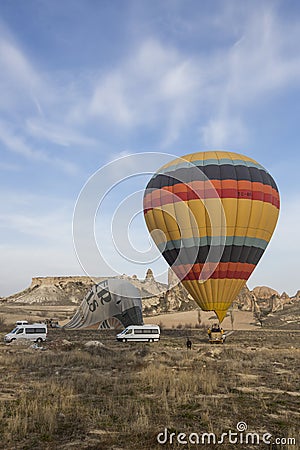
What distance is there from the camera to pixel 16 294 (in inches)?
6097

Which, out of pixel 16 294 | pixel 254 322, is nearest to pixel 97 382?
pixel 254 322

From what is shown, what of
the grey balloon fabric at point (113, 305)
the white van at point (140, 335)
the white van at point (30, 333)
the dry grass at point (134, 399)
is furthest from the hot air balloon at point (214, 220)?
the grey balloon fabric at point (113, 305)

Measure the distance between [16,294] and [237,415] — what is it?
154 m

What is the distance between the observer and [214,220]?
29234mm

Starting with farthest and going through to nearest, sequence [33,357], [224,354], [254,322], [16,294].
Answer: [16,294]
[254,322]
[224,354]
[33,357]

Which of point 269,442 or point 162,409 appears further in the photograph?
point 162,409

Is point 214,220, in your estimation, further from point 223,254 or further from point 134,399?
point 134,399

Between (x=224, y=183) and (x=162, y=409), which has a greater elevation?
(x=224, y=183)

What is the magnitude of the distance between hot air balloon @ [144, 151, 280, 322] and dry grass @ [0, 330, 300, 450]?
8.47 m

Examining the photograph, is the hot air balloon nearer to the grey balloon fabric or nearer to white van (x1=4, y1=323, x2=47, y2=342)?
white van (x1=4, y1=323, x2=47, y2=342)

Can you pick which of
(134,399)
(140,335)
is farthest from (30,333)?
(134,399)

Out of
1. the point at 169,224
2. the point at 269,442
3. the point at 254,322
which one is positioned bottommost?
the point at 269,442

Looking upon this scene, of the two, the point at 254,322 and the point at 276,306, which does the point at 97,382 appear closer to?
the point at 254,322

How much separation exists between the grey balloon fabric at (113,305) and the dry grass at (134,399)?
23.3 metres
